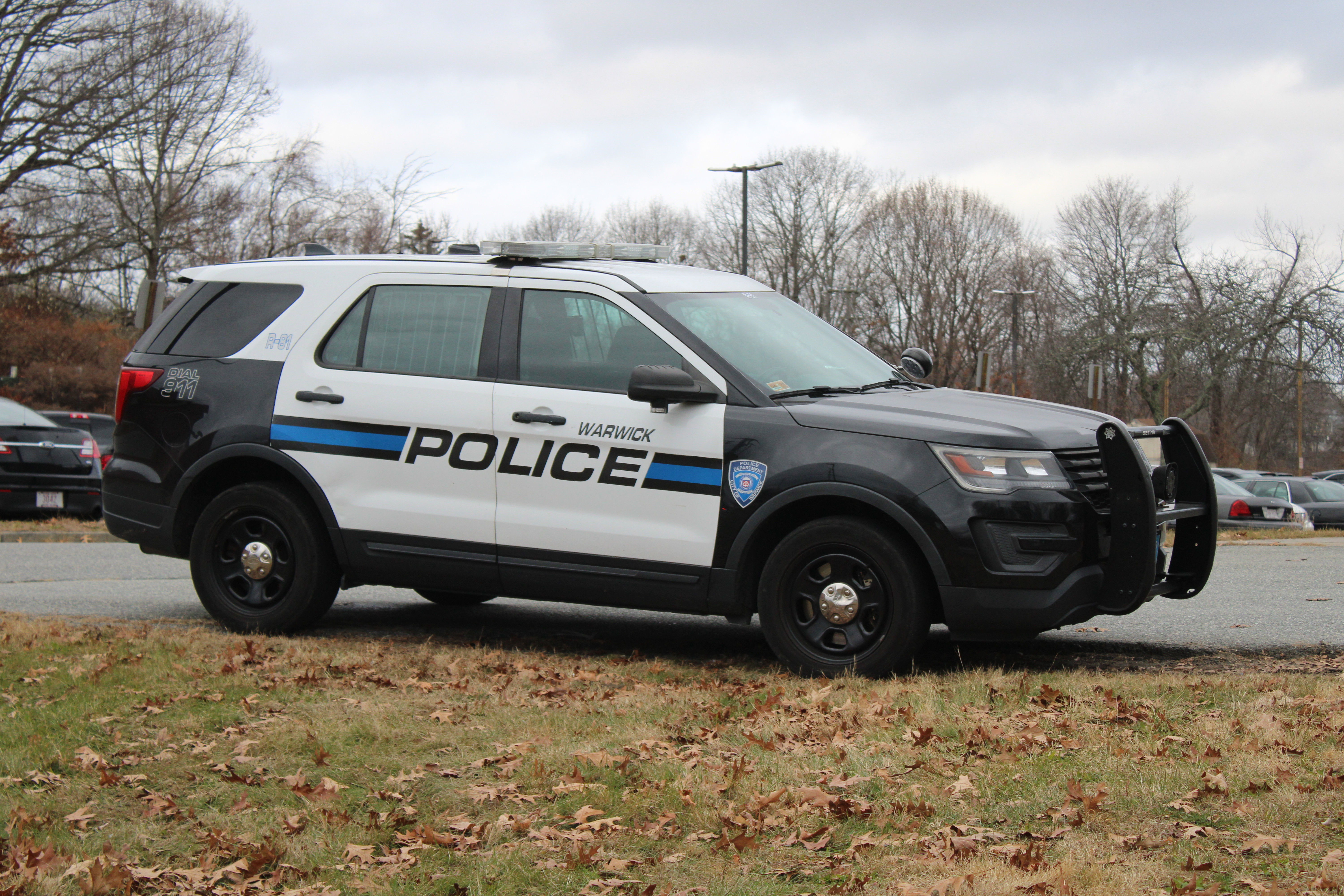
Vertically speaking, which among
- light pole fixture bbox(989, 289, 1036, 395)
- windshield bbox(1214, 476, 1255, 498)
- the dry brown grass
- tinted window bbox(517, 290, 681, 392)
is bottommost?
the dry brown grass

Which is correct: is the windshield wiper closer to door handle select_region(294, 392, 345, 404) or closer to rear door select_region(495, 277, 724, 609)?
rear door select_region(495, 277, 724, 609)

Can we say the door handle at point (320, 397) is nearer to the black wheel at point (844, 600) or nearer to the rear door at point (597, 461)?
the rear door at point (597, 461)

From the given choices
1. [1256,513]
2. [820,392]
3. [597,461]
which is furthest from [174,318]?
[1256,513]

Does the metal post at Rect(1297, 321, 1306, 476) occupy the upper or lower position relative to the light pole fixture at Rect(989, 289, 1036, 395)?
lower

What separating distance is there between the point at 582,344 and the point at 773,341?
968mm

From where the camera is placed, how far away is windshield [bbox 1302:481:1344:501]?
2467 centimetres

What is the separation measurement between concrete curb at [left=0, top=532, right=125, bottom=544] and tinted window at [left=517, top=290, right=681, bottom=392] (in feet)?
28.1

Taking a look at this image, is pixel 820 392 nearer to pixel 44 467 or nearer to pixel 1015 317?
pixel 44 467

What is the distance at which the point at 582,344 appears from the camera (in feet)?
21.7

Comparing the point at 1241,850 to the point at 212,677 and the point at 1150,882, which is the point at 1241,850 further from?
the point at 212,677

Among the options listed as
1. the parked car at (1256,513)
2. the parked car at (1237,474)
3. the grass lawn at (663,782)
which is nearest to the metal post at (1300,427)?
the parked car at (1237,474)

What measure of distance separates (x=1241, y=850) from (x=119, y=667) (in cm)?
469

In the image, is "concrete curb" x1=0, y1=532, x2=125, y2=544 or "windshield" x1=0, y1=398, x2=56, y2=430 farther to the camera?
"windshield" x1=0, y1=398, x2=56, y2=430

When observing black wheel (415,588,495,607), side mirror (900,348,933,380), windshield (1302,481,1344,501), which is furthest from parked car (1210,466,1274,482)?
black wheel (415,588,495,607)
